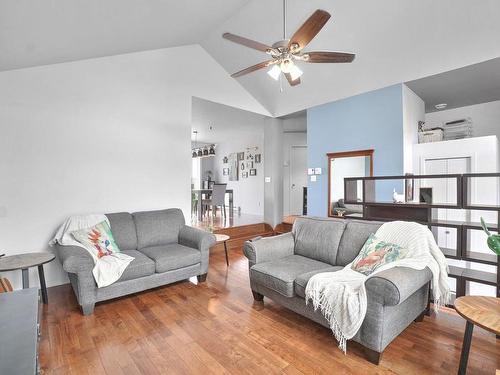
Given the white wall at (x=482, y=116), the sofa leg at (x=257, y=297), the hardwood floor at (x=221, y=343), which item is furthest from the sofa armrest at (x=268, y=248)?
the white wall at (x=482, y=116)

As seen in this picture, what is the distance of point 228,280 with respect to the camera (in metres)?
3.36

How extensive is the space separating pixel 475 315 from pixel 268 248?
1.67m

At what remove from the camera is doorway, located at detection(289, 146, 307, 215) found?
696 centimetres

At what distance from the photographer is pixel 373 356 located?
1.79 metres

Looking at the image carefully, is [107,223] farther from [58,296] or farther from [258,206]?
[258,206]

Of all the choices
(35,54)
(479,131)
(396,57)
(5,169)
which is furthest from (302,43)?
(479,131)

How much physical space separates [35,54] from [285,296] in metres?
3.47

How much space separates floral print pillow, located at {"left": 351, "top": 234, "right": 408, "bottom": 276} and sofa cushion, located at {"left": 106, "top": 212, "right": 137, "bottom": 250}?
260 centimetres

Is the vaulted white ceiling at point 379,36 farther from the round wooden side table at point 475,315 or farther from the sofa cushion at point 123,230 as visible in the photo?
the sofa cushion at point 123,230

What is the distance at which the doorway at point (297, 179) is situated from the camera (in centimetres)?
696

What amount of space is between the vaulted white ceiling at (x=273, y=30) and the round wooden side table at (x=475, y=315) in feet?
9.09

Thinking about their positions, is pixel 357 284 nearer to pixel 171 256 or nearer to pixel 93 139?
pixel 171 256

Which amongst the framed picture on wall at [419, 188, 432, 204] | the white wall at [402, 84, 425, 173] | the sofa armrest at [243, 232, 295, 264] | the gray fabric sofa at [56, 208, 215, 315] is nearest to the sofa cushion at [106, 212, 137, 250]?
the gray fabric sofa at [56, 208, 215, 315]

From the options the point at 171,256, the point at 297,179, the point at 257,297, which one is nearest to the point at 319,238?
the point at 257,297
